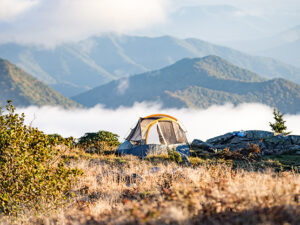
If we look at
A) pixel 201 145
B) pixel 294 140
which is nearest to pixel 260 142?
pixel 294 140

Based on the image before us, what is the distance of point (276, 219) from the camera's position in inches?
182

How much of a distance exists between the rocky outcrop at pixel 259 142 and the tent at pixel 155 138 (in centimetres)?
162

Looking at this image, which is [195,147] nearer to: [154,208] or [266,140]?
[266,140]

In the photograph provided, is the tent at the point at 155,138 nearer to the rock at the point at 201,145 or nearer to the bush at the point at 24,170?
the rock at the point at 201,145

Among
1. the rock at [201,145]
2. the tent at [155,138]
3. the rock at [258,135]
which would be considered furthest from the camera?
the rock at [258,135]

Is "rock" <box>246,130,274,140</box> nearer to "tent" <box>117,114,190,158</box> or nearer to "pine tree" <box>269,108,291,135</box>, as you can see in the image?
"tent" <box>117,114,190,158</box>

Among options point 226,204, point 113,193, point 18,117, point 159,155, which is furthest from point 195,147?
point 226,204

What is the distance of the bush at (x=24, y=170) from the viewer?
723 centimetres

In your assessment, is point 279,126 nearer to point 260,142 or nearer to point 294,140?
point 294,140

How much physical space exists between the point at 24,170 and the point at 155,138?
12251 millimetres

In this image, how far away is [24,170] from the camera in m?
7.37

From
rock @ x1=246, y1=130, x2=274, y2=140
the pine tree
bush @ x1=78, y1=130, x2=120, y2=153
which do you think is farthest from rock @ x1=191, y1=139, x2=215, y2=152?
the pine tree

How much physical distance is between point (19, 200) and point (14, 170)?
0.72 meters

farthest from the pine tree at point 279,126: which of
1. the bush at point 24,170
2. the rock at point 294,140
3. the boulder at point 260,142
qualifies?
the bush at point 24,170
